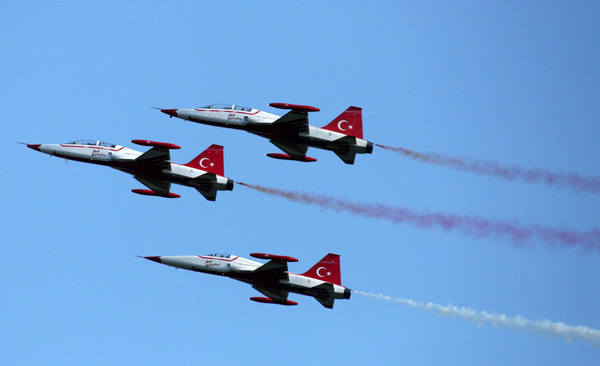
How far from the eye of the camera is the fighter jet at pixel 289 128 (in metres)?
71.2

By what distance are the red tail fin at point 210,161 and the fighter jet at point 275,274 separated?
5.64 metres

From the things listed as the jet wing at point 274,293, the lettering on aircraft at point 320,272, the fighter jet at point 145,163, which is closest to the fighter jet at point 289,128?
the fighter jet at point 145,163

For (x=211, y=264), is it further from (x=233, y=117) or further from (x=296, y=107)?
(x=296, y=107)

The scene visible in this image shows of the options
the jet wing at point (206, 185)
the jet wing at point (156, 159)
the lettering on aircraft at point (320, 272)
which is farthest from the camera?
the lettering on aircraft at point (320, 272)

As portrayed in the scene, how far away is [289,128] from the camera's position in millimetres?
71188

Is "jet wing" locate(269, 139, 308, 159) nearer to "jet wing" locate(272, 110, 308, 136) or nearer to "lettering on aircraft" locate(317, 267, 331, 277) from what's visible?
"jet wing" locate(272, 110, 308, 136)

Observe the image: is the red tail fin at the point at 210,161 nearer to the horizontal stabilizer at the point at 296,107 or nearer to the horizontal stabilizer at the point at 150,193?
the horizontal stabilizer at the point at 150,193

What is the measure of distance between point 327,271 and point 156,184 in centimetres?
1229

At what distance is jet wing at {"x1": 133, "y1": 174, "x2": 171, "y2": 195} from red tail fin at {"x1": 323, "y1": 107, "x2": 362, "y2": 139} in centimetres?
1085

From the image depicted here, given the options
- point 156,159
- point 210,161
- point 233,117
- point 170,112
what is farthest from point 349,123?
point 156,159

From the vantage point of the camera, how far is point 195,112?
237ft

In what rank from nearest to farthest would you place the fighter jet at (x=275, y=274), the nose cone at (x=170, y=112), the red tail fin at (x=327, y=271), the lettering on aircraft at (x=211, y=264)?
the fighter jet at (x=275, y=274) < the lettering on aircraft at (x=211, y=264) < the red tail fin at (x=327, y=271) < the nose cone at (x=170, y=112)

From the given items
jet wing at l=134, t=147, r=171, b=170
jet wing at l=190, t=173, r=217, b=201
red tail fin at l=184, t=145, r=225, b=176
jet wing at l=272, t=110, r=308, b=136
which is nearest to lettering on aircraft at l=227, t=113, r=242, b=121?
jet wing at l=272, t=110, r=308, b=136

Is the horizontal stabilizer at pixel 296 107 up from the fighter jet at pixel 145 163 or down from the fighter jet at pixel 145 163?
up
